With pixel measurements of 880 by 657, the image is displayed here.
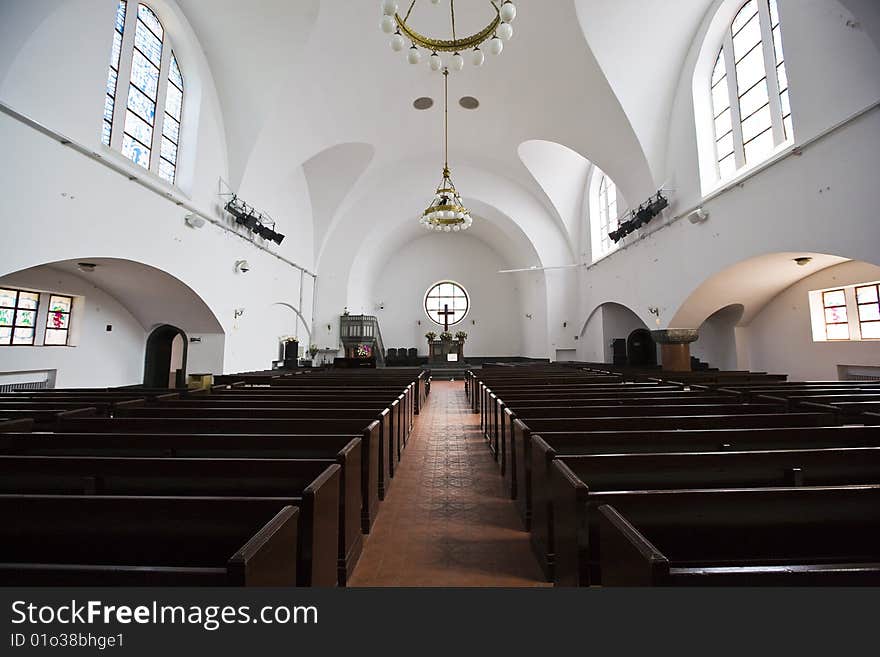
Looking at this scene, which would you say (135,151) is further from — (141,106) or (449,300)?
(449,300)

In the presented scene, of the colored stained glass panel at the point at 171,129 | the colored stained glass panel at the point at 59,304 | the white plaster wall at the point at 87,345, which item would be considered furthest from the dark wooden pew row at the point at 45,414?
the colored stained glass panel at the point at 171,129

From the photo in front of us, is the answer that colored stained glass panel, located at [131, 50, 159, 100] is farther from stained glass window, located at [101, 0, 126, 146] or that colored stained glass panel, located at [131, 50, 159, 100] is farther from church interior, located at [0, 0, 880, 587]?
stained glass window, located at [101, 0, 126, 146]

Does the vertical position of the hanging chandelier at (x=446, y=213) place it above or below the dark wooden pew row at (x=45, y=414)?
above

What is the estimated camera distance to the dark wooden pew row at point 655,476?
1.59 metres

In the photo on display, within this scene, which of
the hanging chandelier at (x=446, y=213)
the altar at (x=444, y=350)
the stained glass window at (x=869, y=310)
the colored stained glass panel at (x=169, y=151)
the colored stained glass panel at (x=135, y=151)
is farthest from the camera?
the altar at (x=444, y=350)

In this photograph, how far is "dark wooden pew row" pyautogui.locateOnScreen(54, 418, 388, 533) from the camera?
2689 millimetres

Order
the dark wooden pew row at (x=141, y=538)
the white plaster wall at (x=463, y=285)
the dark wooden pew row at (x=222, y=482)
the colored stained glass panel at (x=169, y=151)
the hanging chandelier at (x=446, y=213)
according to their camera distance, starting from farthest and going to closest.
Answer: the white plaster wall at (x=463, y=285)
the hanging chandelier at (x=446, y=213)
the colored stained glass panel at (x=169, y=151)
the dark wooden pew row at (x=222, y=482)
the dark wooden pew row at (x=141, y=538)

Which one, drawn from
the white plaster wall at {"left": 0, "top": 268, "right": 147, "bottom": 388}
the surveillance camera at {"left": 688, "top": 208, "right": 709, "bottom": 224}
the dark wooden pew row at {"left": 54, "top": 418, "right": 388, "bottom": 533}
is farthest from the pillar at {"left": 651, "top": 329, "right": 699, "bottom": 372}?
the white plaster wall at {"left": 0, "top": 268, "right": 147, "bottom": 388}

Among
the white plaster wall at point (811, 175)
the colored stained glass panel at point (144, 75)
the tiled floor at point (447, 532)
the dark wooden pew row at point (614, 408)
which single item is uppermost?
the colored stained glass panel at point (144, 75)

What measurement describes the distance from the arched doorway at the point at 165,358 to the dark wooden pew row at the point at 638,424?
9103 millimetres

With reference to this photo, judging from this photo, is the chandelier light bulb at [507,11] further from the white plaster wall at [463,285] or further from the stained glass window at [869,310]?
the white plaster wall at [463,285]

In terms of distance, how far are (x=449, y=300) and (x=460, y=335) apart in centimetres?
494
